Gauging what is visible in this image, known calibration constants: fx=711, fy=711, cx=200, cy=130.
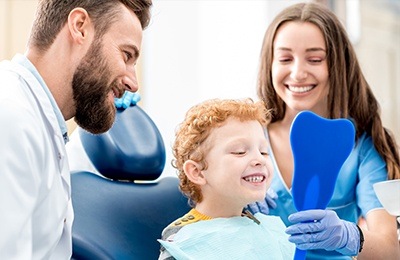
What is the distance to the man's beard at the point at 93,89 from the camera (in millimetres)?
1498

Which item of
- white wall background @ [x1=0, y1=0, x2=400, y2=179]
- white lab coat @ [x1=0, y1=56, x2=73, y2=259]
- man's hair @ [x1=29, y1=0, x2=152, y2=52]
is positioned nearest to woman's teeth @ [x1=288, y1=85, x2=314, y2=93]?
man's hair @ [x1=29, y1=0, x2=152, y2=52]

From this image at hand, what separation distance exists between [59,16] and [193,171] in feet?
1.55

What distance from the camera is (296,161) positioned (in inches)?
61.3

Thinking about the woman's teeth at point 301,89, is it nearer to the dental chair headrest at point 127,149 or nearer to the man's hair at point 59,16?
the dental chair headrest at point 127,149

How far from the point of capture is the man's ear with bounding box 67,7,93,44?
1.49 m

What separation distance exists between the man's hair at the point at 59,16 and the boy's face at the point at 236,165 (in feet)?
1.17

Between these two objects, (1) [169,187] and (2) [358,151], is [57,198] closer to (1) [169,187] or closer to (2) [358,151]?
(1) [169,187]

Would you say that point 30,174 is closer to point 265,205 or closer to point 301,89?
point 265,205

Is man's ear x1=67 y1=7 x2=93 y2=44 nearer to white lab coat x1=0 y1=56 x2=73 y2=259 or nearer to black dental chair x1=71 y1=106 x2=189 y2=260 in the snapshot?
white lab coat x1=0 y1=56 x2=73 y2=259

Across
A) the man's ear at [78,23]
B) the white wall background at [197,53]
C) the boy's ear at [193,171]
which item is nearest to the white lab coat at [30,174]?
the man's ear at [78,23]

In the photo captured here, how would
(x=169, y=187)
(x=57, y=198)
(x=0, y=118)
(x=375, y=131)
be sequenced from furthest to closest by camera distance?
(x=375, y=131) → (x=169, y=187) → (x=57, y=198) → (x=0, y=118)

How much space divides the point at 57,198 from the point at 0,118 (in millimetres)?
243

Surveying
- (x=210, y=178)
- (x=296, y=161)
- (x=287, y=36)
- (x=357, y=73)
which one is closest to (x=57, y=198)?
(x=210, y=178)

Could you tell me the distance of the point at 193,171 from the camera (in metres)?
1.68
